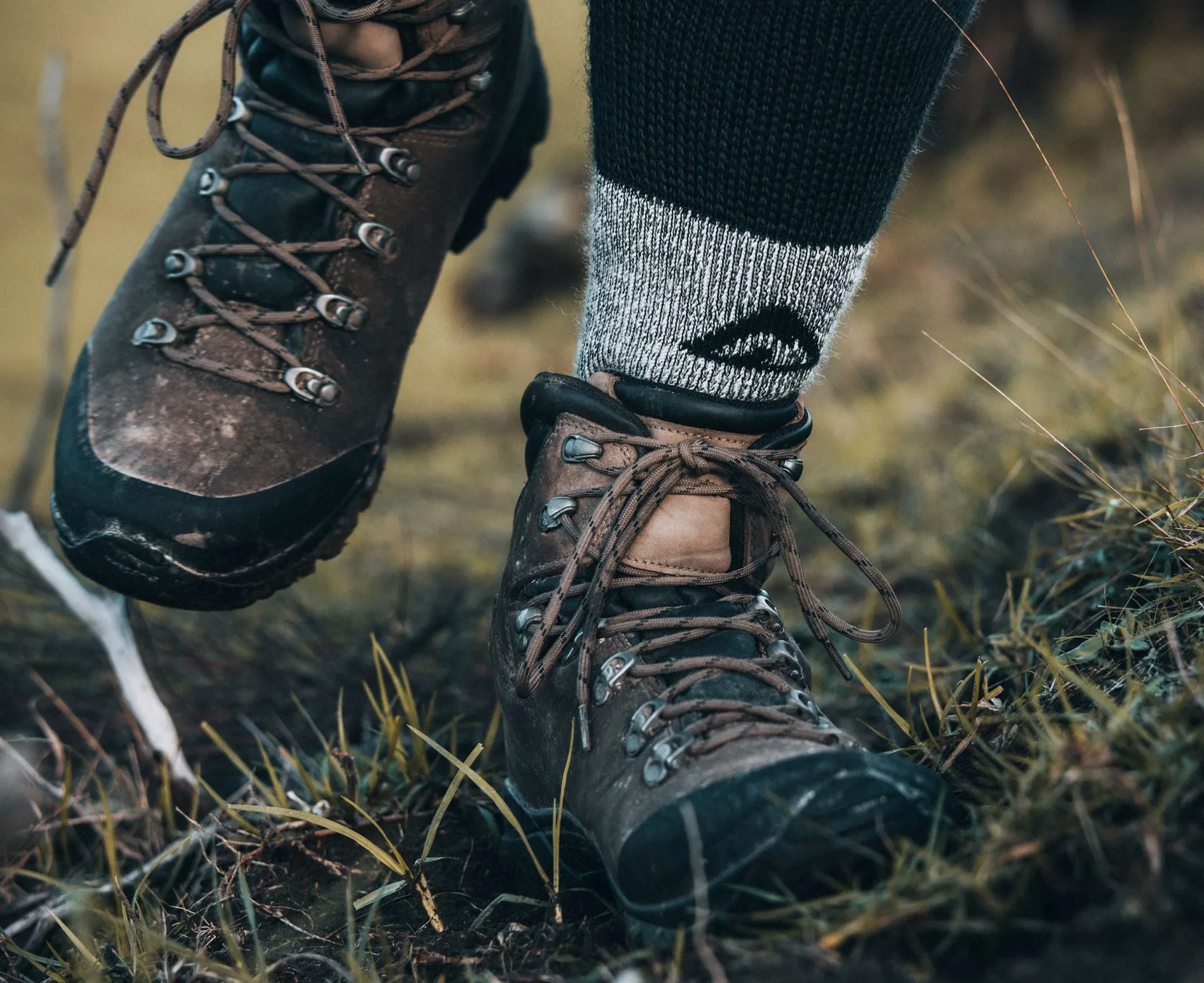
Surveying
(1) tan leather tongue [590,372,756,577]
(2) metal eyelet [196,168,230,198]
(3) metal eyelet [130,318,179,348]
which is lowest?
(1) tan leather tongue [590,372,756,577]

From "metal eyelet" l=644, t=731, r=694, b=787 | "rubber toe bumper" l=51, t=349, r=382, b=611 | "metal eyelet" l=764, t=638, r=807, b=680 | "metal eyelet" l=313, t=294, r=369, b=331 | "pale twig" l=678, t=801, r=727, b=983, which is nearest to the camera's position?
"pale twig" l=678, t=801, r=727, b=983

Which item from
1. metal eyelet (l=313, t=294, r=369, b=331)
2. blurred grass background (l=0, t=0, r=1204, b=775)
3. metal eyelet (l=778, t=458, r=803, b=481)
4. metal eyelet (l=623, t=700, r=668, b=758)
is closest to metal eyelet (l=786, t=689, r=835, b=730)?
metal eyelet (l=623, t=700, r=668, b=758)

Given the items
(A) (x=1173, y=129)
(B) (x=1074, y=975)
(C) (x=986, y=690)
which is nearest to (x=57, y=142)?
(C) (x=986, y=690)

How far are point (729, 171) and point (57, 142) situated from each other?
1.58 m

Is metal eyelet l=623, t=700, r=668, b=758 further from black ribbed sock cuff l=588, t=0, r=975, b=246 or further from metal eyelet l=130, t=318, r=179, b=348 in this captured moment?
metal eyelet l=130, t=318, r=179, b=348

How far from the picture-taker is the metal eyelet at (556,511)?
99 centimetres

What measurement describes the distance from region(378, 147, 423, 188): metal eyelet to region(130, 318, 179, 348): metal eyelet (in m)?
0.32

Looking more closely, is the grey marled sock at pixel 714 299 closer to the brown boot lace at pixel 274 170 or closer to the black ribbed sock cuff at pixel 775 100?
the black ribbed sock cuff at pixel 775 100

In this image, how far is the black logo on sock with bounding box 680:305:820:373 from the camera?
0.96 meters

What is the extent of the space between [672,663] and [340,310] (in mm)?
619

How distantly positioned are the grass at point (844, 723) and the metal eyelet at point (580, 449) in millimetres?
301

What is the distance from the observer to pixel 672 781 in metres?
0.80

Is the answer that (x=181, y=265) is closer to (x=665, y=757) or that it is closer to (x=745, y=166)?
(x=745, y=166)

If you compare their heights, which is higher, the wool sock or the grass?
the wool sock
